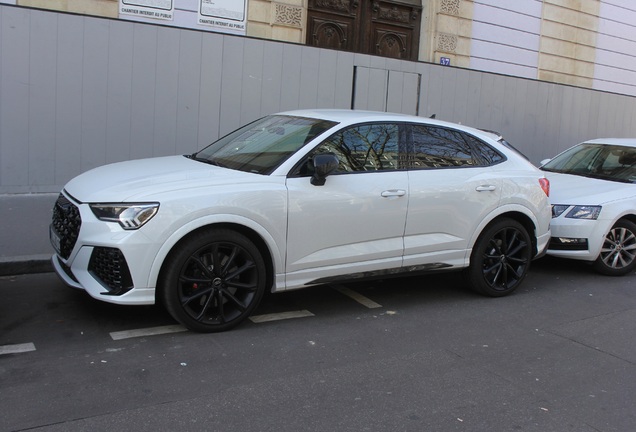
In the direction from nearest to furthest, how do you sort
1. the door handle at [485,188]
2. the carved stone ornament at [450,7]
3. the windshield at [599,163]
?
the door handle at [485,188] → the windshield at [599,163] → the carved stone ornament at [450,7]

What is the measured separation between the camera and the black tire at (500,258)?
20.5 feet

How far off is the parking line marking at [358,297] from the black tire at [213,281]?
4.24ft

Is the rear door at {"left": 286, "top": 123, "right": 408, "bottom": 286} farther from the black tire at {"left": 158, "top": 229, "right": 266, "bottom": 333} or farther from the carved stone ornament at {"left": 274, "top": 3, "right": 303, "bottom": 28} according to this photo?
the carved stone ornament at {"left": 274, "top": 3, "right": 303, "bottom": 28}

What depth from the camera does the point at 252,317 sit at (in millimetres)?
5402

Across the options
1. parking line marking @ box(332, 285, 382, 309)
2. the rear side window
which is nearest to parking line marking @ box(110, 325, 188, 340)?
parking line marking @ box(332, 285, 382, 309)

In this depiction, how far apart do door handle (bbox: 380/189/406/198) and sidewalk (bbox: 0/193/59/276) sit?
3.47m

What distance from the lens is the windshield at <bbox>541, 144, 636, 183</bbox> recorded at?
837 centimetres

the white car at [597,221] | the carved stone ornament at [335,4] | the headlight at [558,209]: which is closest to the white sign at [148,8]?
A: the carved stone ornament at [335,4]

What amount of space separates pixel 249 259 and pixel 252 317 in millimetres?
668

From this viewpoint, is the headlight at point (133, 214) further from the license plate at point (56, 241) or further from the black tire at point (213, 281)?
the license plate at point (56, 241)

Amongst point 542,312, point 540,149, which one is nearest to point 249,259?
point 542,312

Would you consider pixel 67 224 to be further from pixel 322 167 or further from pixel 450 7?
pixel 450 7

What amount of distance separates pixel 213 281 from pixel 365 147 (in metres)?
1.84

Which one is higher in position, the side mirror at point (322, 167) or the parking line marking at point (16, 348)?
the side mirror at point (322, 167)
